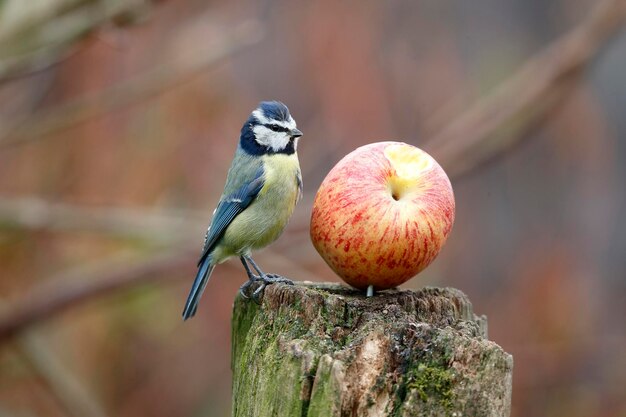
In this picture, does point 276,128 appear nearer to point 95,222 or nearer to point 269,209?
point 269,209

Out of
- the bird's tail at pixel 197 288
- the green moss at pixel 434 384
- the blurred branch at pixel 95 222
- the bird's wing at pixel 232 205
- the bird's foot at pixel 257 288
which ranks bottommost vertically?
the green moss at pixel 434 384

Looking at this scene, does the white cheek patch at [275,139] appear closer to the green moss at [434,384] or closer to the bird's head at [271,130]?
the bird's head at [271,130]

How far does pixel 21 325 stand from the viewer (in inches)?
197

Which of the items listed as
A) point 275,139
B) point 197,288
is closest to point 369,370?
point 197,288

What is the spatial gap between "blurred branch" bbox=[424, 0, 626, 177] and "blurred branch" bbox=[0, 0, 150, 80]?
2.13 meters

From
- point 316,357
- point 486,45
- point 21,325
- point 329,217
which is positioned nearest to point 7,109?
point 21,325

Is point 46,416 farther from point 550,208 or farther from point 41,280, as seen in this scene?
point 550,208

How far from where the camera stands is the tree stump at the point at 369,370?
2.37 metres

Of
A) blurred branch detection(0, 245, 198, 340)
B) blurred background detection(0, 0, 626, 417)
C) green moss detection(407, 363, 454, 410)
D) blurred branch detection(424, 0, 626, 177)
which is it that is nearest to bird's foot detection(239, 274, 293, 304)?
green moss detection(407, 363, 454, 410)

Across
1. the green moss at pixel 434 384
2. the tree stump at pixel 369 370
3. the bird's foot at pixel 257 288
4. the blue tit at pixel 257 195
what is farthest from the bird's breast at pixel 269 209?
the green moss at pixel 434 384

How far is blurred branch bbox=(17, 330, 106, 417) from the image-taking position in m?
5.34

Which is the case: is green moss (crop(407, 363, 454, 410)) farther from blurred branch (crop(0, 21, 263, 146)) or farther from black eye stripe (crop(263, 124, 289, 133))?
blurred branch (crop(0, 21, 263, 146))

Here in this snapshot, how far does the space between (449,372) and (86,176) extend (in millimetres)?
4461

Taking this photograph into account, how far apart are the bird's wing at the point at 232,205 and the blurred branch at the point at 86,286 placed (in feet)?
3.77
